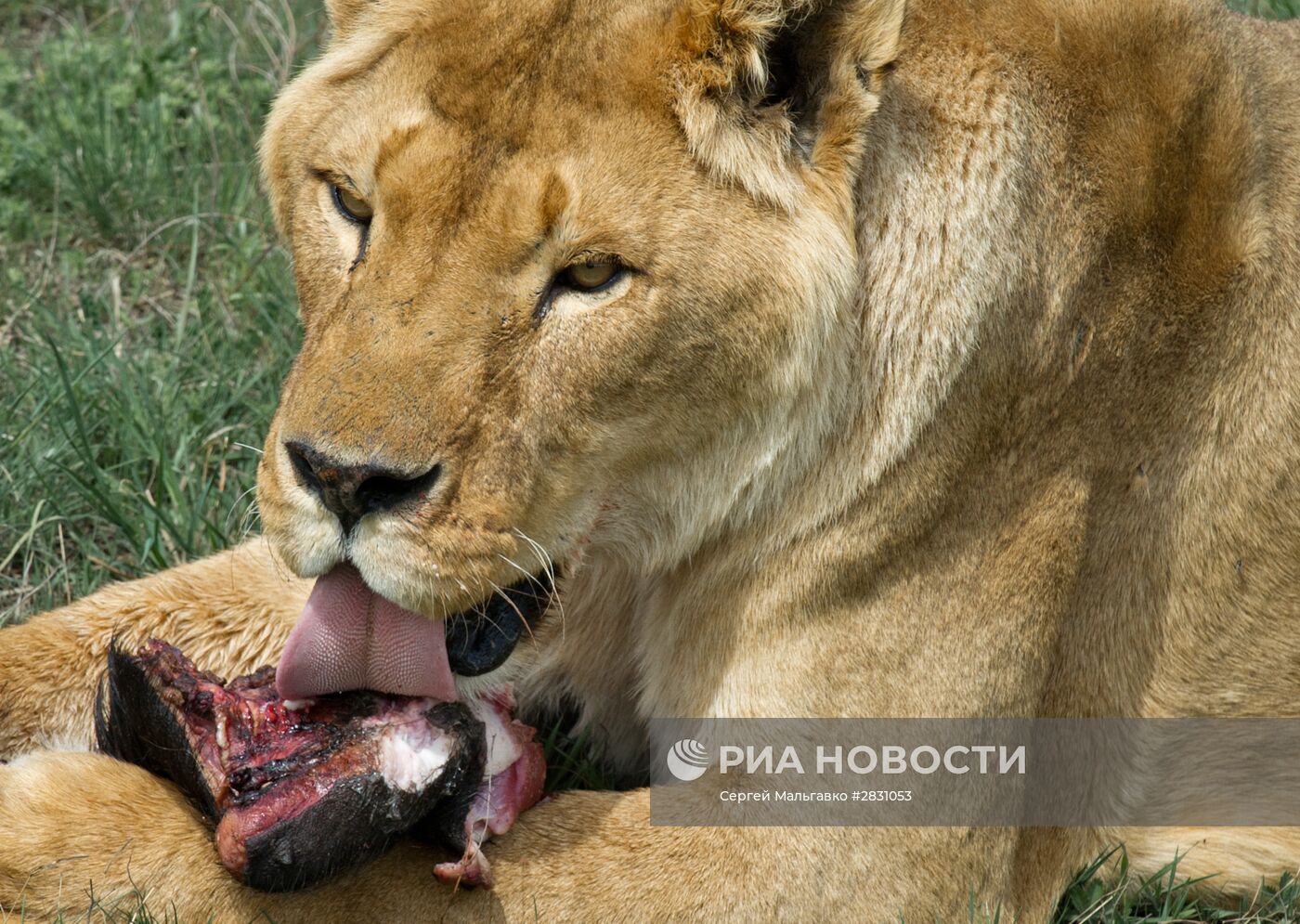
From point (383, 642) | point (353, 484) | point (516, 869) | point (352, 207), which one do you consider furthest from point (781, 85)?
point (516, 869)

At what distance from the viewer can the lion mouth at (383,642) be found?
283 cm

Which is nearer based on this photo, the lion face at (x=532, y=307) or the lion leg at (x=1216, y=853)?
the lion face at (x=532, y=307)

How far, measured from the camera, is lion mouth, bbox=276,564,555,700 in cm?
283

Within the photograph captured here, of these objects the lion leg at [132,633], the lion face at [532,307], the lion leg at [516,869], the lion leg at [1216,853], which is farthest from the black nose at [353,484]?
the lion leg at [1216,853]

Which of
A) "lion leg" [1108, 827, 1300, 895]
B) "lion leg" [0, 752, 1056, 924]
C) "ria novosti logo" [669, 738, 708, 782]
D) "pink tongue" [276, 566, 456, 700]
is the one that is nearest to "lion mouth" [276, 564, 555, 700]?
"pink tongue" [276, 566, 456, 700]

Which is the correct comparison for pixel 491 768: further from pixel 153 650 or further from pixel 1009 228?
pixel 1009 228

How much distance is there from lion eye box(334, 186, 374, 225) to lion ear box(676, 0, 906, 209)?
1.90 ft

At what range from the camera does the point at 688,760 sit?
3.15m

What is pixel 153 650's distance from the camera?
9.99ft

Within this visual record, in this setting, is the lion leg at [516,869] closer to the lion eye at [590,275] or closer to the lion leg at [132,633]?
the lion leg at [132,633]

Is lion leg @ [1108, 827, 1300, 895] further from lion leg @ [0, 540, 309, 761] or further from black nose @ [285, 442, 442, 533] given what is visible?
lion leg @ [0, 540, 309, 761]

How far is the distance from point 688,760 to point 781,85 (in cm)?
128

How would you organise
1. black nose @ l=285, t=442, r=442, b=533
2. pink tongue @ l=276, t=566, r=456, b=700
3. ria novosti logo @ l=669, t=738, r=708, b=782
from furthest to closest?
ria novosti logo @ l=669, t=738, r=708, b=782 < pink tongue @ l=276, t=566, r=456, b=700 < black nose @ l=285, t=442, r=442, b=533

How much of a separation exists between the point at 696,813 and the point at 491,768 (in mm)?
406
